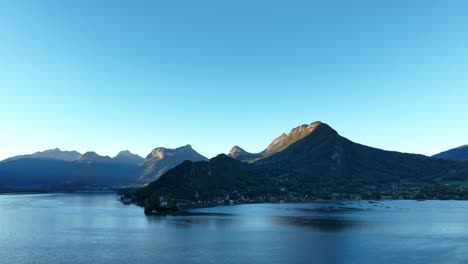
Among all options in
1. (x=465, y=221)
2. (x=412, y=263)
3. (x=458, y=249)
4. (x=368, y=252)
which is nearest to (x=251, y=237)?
(x=368, y=252)

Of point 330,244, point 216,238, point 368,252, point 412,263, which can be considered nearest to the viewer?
point 412,263

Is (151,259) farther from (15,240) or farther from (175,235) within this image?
(15,240)

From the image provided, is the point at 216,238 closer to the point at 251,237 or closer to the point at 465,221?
the point at 251,237

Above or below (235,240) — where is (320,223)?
below

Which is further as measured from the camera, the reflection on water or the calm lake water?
the reflection on water

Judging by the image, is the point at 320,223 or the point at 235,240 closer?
the point at 235,240

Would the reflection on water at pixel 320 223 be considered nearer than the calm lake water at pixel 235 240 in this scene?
No

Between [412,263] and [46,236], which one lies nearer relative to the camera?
[412,263]

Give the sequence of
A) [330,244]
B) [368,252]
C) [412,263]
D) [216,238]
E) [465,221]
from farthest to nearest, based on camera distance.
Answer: [465,221] → [216,238] → [330,244] → [368,252] → [412,263]
